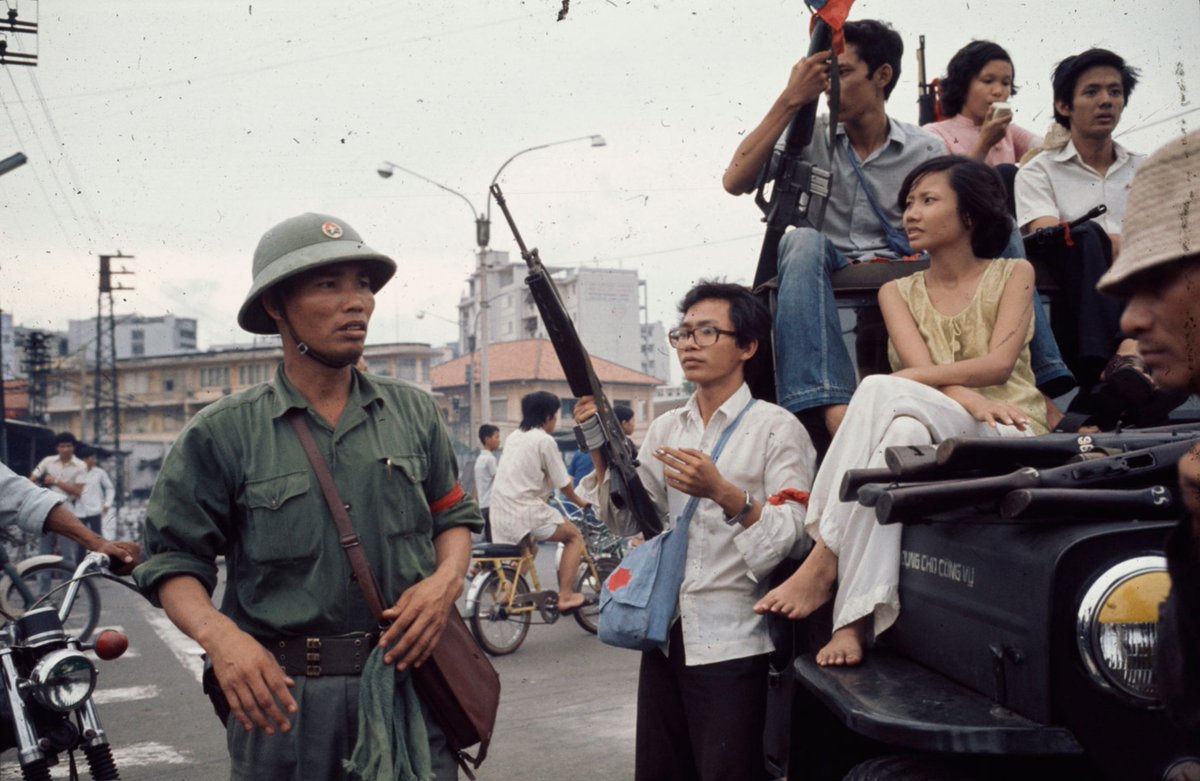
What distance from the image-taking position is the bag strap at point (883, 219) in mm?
4102

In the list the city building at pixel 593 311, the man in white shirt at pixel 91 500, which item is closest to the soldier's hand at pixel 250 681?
the man in white shirt at pixel 91 500

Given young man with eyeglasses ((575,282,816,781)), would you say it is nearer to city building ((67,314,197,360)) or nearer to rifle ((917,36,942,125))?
rifle ((917,36,942,125))

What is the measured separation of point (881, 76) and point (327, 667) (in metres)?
3.06

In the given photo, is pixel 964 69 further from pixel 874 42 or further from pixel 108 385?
pixel 108 385

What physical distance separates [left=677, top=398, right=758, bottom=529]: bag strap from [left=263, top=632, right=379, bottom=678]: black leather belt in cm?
120

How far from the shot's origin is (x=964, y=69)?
5.61m

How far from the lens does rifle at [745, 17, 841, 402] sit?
395cm

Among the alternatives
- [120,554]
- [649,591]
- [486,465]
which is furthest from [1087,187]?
[486,465]

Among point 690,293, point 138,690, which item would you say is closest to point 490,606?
point 138,690

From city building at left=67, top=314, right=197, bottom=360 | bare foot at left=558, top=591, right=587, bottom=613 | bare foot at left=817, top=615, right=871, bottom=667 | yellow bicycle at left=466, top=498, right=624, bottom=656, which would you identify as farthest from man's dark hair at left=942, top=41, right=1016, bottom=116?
city building at left=67, top=314, right=197, bottom=360

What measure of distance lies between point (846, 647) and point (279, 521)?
1392 mm

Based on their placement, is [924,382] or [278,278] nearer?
[278,278]

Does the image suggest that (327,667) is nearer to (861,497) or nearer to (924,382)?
(861,497)

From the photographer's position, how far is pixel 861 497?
2465 millimetres
